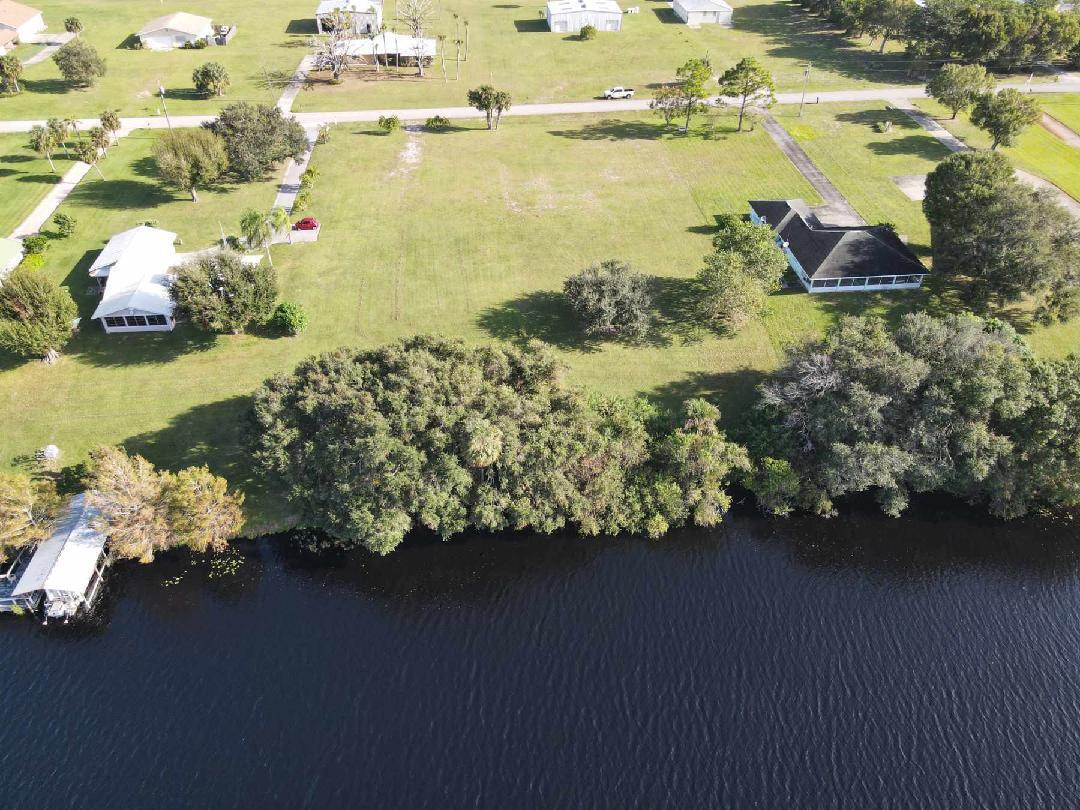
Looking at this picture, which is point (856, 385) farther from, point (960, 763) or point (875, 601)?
point (960, 763)

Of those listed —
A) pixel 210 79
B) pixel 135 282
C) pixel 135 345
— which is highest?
pixel 210 79

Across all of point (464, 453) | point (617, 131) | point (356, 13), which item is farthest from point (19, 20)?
point (464, 453)

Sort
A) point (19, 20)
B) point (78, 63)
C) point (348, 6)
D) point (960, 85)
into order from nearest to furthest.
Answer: point (960, 85)
point (78, 63)
point (19, 20)
point (348, 6)

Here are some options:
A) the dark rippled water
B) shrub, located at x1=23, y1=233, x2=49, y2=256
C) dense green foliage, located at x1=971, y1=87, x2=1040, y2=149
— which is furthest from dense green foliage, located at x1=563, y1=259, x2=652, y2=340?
dense green foliage, located at x1=971, y1=87, x2=1040, y2=149

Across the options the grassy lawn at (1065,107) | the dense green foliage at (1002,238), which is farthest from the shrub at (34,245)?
the grassy lawn at (1065,107)

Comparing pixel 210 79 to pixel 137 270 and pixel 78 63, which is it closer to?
pixel 78 63

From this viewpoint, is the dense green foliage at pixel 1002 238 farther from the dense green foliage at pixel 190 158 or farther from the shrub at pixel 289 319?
the dense green foliage at pixel 190 158

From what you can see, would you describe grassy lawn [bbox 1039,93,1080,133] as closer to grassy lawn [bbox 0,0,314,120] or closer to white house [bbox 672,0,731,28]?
white house [bbox 672,0,731,28]
